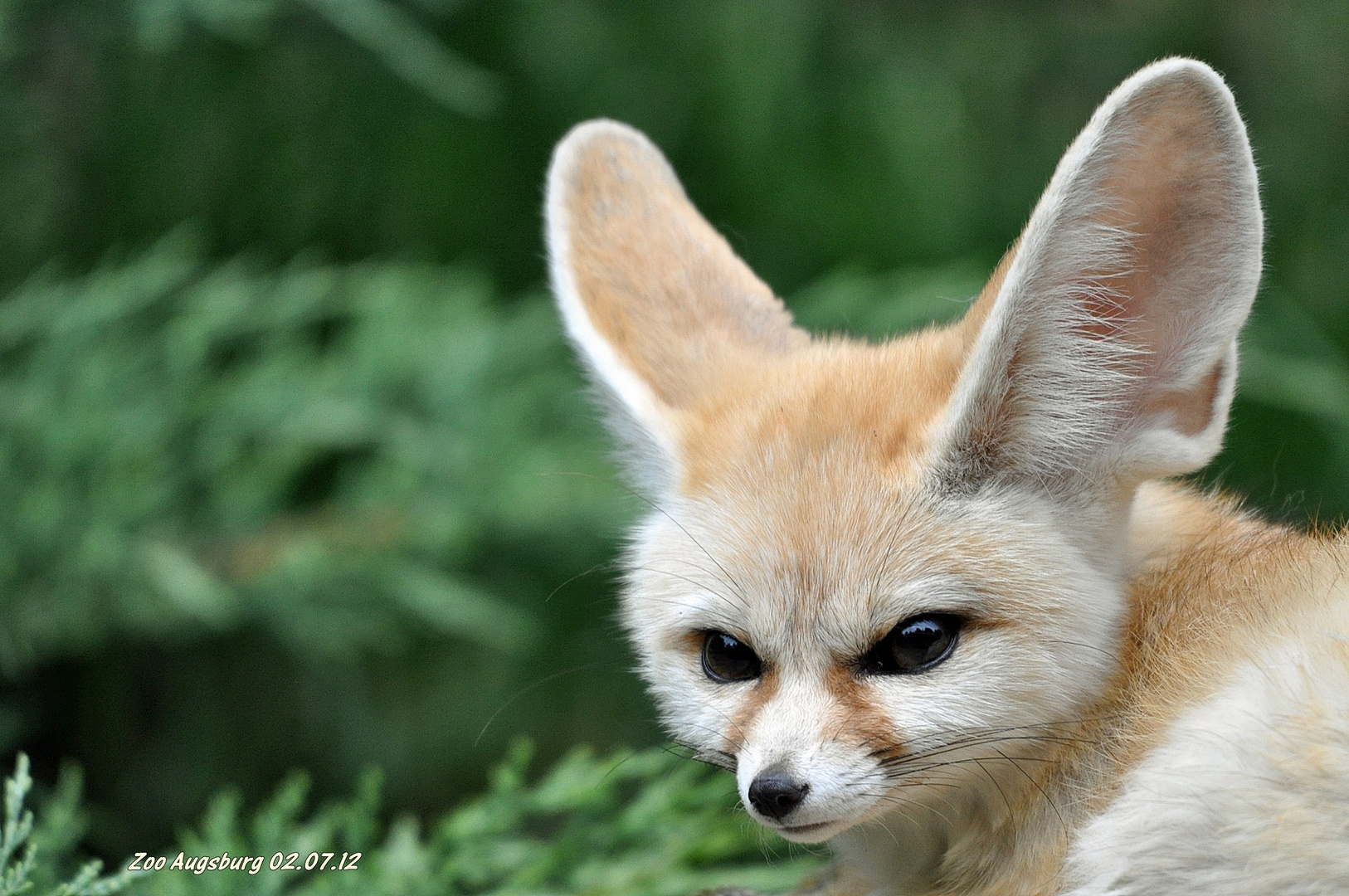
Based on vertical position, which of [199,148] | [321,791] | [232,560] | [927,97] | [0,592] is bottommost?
[321,791]

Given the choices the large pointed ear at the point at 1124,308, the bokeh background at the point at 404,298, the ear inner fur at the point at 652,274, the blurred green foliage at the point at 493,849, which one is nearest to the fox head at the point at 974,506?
the large pointed ear at the point at 1124,308

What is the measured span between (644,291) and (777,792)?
1092 millimetres

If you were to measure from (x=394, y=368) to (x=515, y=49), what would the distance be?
1416 millimetres

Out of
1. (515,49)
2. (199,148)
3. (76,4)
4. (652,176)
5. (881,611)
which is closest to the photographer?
(881,611)

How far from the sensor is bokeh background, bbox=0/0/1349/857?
362 cm

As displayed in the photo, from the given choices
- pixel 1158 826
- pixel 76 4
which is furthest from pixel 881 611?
pixel 76 4

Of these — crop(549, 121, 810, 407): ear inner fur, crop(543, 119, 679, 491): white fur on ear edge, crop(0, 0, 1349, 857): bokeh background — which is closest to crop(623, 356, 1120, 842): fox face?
crop(543, 119, 679, 491): white fur on ear edge

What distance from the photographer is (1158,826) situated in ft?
5.12

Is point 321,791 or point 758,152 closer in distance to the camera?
point 321,791

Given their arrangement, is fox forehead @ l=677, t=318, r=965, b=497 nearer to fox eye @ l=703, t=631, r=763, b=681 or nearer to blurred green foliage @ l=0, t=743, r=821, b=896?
fox eye @ l=703, t=631, r=763, b=681

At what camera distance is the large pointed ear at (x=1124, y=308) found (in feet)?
5.69

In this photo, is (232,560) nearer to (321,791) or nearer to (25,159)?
(321,791)

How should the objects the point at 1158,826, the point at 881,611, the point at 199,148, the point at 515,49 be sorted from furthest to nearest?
the point at 515,49 < the point at 199,148 < the point at 881,611 < the point at 1158,826

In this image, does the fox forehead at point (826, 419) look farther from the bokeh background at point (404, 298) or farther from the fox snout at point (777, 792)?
the bokeh background at point (404, 298)
